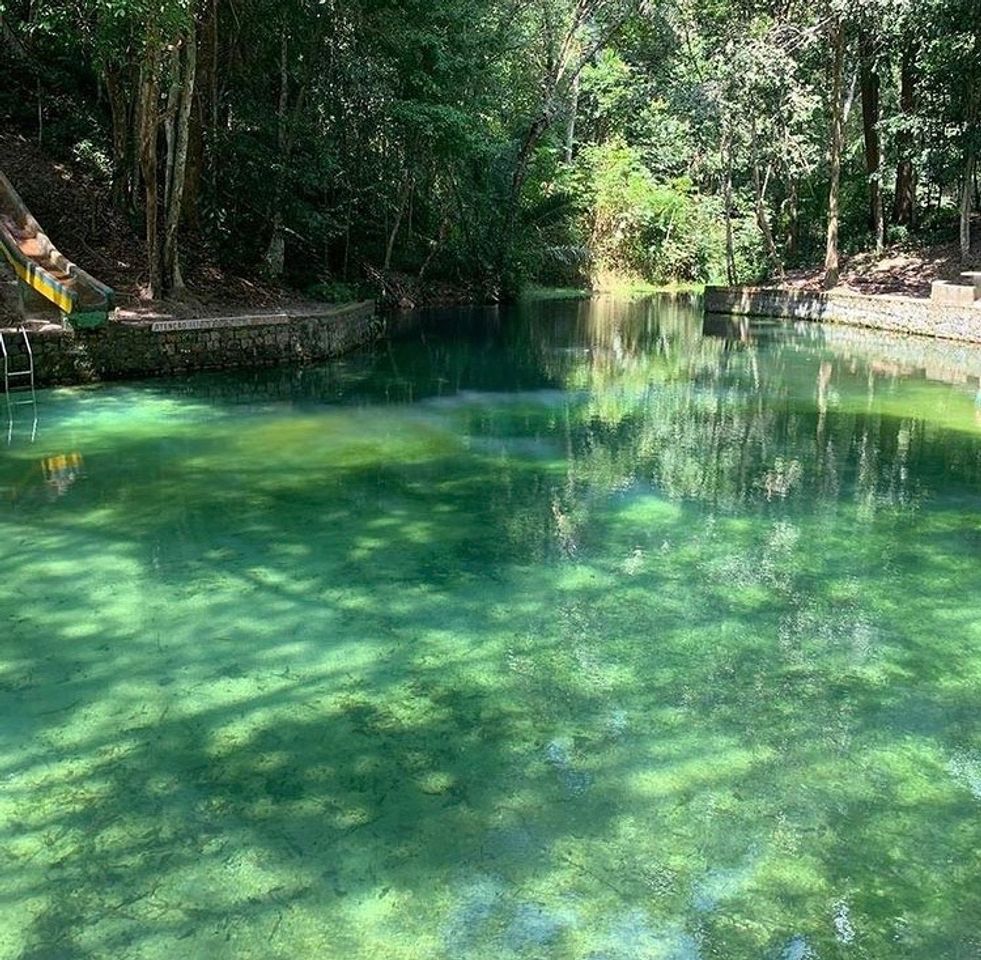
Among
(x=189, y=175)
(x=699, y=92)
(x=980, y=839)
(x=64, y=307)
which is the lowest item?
(x=980, y=839)

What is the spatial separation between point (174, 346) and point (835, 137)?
1270 centimetres

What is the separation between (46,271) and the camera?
11.1m

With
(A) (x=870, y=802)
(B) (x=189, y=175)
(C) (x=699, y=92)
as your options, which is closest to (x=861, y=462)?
(A) (x=870, y=802)

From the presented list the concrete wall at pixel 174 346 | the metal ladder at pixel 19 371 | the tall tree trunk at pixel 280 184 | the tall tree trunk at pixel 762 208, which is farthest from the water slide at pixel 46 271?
the tall tree trunk at pixel 762 208

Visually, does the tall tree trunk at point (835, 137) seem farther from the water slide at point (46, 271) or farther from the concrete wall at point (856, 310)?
the water slide at point (46, 271)

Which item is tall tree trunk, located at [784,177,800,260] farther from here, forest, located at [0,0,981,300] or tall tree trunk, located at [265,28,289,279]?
tall tree trunk, located at [265,28,289,279]

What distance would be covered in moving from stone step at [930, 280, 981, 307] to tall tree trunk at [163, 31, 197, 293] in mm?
11141

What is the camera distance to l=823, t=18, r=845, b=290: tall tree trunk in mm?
16847

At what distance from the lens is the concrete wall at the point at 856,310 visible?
15109 mm

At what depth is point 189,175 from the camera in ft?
46.6

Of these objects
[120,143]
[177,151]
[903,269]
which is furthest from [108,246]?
[903,269]

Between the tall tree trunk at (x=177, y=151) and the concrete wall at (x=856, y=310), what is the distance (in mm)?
11143

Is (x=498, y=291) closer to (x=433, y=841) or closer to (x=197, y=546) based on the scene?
(x=197, y=546)

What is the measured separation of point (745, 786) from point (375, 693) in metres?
1.41
